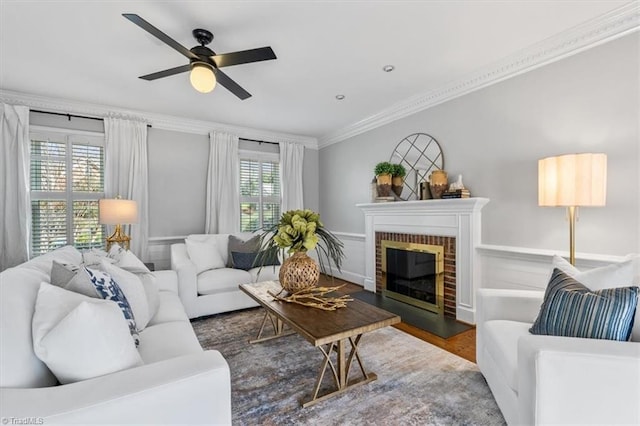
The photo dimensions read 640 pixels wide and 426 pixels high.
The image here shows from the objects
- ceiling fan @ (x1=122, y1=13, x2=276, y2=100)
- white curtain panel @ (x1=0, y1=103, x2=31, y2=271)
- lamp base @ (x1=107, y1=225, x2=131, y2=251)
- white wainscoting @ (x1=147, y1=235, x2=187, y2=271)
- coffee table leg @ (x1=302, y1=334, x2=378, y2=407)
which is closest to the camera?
coffee table leg @ (x1=302, y1=334, x2=378, y2=407)

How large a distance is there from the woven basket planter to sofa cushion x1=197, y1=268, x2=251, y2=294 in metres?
1.32

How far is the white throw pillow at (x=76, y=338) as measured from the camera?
0.95m

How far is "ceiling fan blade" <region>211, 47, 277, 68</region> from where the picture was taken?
1.96 metres

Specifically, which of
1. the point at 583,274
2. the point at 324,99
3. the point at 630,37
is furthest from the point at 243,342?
the point at 630,37

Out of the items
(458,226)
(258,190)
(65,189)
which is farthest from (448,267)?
(65,189)

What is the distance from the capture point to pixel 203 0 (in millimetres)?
1910

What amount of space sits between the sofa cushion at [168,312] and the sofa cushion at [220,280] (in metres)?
0.73

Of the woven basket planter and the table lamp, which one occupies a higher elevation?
the table lamp

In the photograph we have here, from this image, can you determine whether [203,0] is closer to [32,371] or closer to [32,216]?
[32,371]

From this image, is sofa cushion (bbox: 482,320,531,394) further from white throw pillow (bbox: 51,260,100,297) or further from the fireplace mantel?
white throw pillow (bbox: 51,260,100,297)

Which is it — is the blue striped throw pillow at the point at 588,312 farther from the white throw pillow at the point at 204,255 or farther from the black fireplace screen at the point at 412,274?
the white throw pillow at the point at 204,255

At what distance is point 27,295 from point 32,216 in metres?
3.43

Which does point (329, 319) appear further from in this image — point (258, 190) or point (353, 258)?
point (258, 190)

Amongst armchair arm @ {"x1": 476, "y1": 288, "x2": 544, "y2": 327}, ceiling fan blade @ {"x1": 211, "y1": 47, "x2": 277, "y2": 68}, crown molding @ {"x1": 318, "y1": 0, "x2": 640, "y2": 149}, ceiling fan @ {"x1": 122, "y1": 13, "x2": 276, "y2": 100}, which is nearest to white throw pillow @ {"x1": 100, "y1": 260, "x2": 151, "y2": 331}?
ceiling fan @ {"x1": 122, "y1": 13, "x2": 276, "y2": 100}
